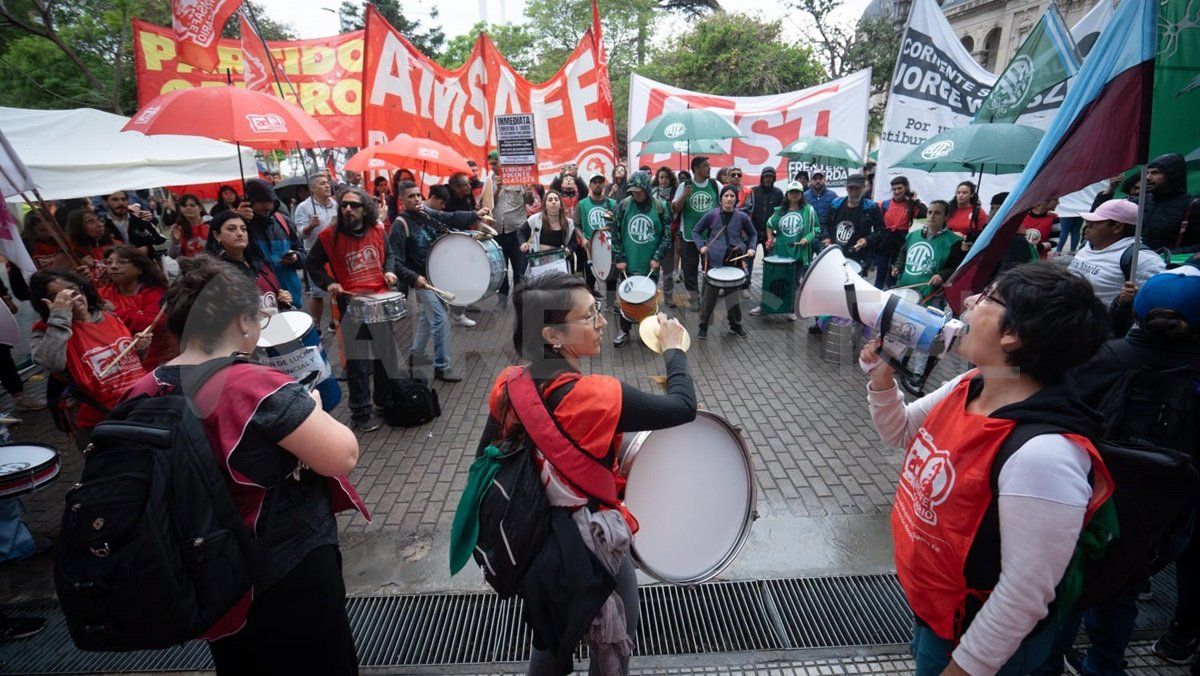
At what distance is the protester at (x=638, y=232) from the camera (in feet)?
24.4

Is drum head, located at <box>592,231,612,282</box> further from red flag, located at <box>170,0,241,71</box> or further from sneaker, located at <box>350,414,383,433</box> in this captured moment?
red flag, located at <box>170,0,241,71</box>

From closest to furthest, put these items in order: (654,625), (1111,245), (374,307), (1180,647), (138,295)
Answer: (1180,647) < (654,625) < (138,295) < (1111,245) < (374,307)

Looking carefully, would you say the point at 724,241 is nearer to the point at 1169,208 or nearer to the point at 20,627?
the point at 1169,208

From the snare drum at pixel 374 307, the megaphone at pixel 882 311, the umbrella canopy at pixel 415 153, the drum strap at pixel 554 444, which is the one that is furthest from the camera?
the umbrella canopy at pixel 415 153

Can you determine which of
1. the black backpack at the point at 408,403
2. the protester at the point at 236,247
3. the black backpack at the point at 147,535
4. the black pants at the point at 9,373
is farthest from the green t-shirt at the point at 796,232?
the black pants at the point at 9,373

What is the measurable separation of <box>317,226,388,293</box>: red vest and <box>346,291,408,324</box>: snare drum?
18 centimetres

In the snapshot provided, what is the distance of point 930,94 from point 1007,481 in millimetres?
10202

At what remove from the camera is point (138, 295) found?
12.5ft

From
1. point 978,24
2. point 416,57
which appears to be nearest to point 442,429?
point 416,57

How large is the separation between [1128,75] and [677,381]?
227cm

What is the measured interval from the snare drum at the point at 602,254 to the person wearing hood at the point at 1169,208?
530cm

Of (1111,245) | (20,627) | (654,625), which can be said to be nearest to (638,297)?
(654,625)

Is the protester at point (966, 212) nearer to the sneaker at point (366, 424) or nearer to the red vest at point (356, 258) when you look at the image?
the red vest at point (356, 258)

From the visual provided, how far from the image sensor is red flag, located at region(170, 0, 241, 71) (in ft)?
19.5
